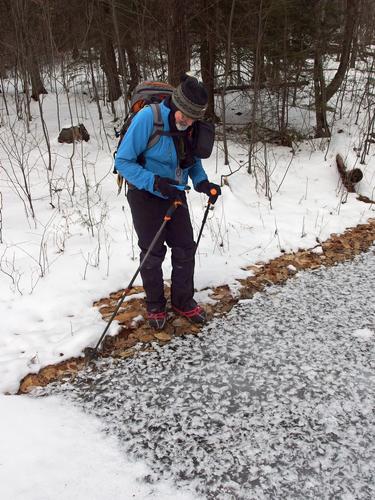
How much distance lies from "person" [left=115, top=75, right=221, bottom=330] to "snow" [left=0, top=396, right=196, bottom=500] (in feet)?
4.75

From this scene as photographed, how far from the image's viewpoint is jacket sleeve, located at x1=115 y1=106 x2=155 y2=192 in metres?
3.28

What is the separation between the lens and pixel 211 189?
→ 3.67 m

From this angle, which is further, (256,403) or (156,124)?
(156,124)

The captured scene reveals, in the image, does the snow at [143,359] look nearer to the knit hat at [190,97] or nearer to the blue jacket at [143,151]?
the blue jacket at [143,151]

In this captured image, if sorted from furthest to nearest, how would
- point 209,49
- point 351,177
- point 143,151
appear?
point 209,49 < point 351,177 < point 143,151

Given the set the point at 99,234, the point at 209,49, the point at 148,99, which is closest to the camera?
the point at 148,99

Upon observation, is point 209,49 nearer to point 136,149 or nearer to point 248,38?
point 248,38

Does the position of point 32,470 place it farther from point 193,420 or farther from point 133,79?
point 133,79

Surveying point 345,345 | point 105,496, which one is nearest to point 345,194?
point 345,345

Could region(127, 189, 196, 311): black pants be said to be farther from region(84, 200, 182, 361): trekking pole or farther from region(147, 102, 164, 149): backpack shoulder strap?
region(147, 102, 164, 149): backpack shoulder strap

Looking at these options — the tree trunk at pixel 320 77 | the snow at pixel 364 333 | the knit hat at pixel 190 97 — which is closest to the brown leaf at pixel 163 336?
the snow at pixel 364 333

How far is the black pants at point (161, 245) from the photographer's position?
3.65m

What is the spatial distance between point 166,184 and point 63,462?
7.07 ft

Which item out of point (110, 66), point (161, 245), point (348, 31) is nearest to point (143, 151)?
point (161, 245)
